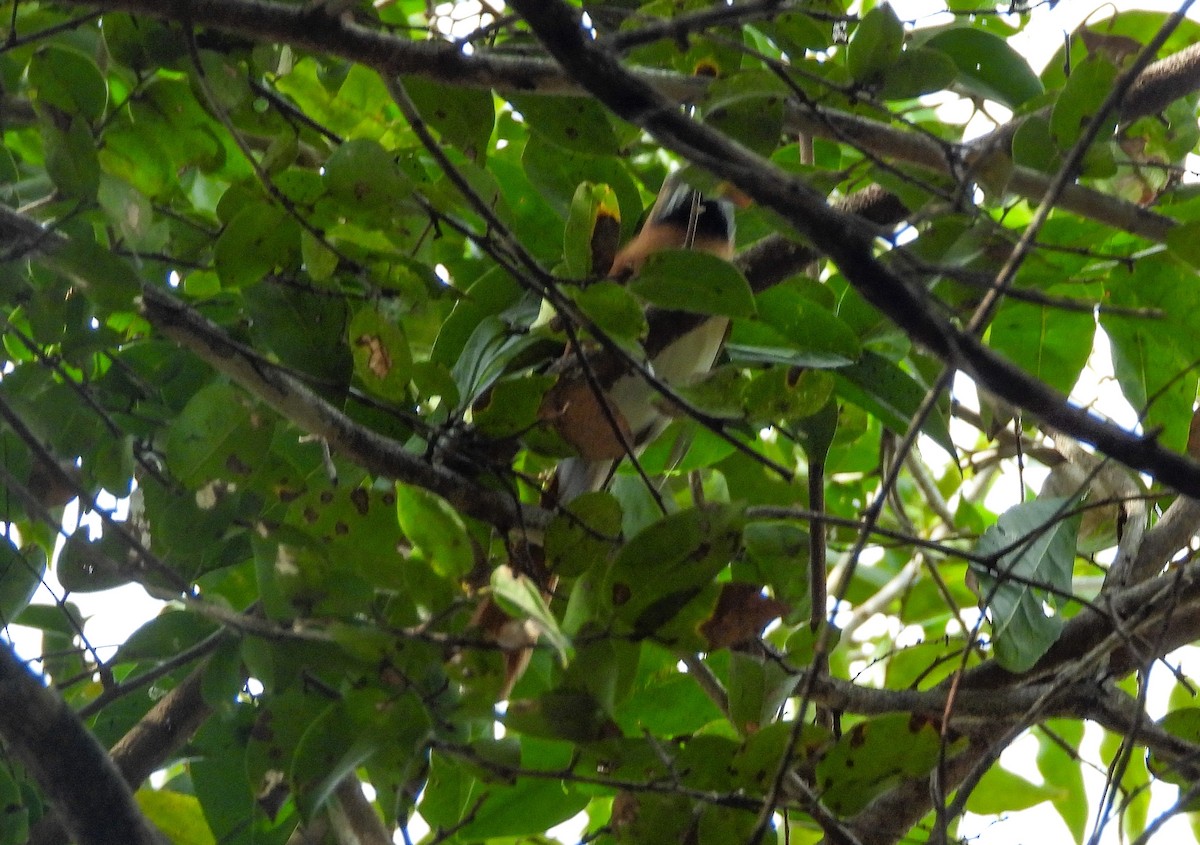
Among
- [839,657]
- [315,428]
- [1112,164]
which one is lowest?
[315,428]

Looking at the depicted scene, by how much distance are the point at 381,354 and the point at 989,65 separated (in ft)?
1.95

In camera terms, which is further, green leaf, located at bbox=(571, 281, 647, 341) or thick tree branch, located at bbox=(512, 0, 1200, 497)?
green leaf, located at bbox=(571, 281, 647, 341)

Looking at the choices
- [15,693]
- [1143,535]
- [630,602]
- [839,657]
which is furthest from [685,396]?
[839,657]

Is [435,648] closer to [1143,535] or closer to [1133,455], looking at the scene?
[1133,455]

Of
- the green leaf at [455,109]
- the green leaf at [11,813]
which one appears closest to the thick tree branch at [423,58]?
the green leaf at [455,109]

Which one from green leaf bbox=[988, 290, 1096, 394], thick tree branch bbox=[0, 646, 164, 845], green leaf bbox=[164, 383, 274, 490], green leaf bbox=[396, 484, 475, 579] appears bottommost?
thick tree branch bbox=[0, 646, 164, 845]

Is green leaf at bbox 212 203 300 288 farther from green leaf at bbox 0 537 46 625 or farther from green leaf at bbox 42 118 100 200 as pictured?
green leaf at bbox 0 537 46 625

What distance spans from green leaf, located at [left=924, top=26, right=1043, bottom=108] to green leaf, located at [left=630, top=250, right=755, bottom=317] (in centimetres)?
37

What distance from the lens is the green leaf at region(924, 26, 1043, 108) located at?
103cm

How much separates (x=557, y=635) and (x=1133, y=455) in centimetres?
30

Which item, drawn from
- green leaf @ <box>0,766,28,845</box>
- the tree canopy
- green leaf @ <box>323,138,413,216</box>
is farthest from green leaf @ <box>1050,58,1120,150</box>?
green leaf @ <box>0,766,28,845</box>

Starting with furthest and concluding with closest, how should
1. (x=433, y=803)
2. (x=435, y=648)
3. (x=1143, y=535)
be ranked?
(x=1143, y=535), (x=433, y=803), (x=435, y=648)

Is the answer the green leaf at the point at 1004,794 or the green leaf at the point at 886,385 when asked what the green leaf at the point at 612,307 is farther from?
the green leaf at the point at 1004,794

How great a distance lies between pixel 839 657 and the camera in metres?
1.82
